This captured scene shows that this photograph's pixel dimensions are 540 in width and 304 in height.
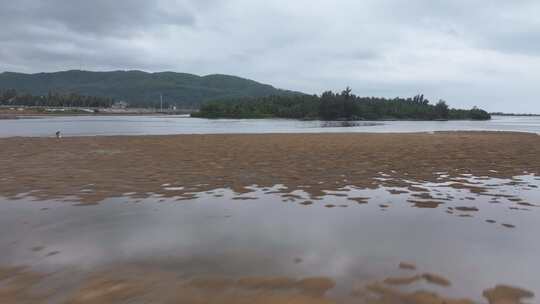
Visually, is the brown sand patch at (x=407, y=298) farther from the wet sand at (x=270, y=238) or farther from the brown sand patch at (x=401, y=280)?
the brown sand patch at (x=401, y=280)

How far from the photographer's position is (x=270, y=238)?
6562 mm

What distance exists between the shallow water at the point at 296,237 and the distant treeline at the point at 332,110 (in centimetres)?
15134

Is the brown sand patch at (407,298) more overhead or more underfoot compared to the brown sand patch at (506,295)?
more underfoot

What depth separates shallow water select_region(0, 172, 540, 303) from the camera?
16.9ft

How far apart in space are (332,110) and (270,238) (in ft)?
510

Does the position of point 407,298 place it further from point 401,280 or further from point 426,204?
point 426,204

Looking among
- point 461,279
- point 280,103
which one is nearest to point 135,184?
point 461,279

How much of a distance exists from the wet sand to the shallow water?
31 millimetres

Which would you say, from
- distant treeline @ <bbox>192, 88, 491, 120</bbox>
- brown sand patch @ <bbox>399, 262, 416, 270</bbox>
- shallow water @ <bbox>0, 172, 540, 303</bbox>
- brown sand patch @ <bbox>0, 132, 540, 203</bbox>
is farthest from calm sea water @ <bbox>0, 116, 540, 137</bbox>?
distant treeline @ <bbox>192, 88, 491, 120</bbox>

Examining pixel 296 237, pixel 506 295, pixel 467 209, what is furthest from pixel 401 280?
pixel 467 209

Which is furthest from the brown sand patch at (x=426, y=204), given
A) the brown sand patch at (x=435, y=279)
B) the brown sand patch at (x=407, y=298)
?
the brown sand patch at (x=407, y=298)

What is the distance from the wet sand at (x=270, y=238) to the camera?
4.61m

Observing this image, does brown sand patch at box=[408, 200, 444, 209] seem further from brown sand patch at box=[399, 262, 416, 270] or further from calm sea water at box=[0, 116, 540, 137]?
calm sea water at box=[0, 116, 540, 137]

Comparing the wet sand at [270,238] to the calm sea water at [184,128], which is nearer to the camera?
the wet sand at [270,238]
